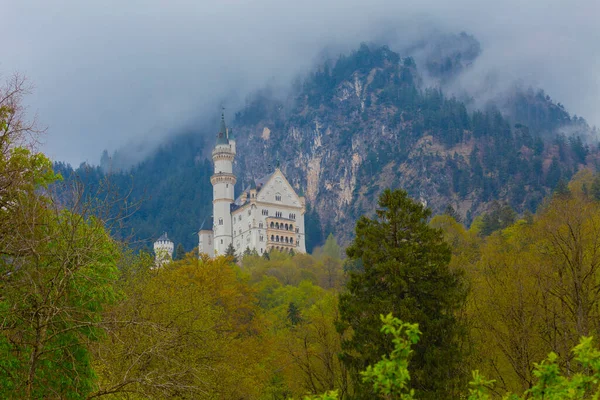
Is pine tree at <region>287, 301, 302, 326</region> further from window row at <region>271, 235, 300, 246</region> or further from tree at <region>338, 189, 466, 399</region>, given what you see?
window row at <region>271, 235, 300, 246</region>

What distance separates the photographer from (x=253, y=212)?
133375 millimetres

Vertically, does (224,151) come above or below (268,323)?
above

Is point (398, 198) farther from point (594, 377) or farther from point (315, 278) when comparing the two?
point (315, 278)

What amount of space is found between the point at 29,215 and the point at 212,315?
17.6 metres

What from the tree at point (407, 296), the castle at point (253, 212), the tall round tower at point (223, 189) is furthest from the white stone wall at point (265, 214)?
the tree at point (407, 296)

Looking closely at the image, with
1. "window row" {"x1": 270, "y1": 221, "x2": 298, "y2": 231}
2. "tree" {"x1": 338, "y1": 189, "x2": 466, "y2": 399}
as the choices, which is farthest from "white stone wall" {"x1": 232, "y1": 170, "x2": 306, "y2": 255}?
"tree" {"x1": 338, "y1": 189, "x2": 466, "y2": 399}

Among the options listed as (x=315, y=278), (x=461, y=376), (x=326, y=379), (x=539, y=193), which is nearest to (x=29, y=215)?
(x=461, y=376)

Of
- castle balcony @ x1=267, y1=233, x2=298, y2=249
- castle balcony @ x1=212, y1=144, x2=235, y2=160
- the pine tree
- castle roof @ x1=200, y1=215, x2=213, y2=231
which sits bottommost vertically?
the pine tree

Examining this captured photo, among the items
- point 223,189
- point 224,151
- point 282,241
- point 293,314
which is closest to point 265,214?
point 282,241

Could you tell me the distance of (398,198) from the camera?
99.9 feet

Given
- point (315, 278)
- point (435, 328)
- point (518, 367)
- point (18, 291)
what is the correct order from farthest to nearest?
1. point (315, 278)
2. point (435, 328)
3. point (518, 367)
4. point (18, 291)

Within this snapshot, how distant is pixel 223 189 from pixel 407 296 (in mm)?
110219

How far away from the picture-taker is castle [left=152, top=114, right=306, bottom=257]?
13362 cm

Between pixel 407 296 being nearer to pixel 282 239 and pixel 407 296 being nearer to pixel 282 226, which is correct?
pixel 282 239
